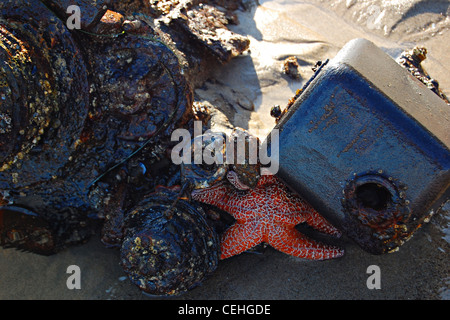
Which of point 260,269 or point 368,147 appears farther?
point 260,269

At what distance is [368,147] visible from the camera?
113 inches

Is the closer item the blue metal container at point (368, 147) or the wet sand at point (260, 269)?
the blue metal container at point (368, 147)

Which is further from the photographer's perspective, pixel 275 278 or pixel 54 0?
pixel 275 278

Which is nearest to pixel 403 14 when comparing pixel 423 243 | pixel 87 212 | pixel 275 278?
pixel 423 243

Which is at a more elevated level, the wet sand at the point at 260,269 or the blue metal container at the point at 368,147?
the blue metal container at the point at 368,147

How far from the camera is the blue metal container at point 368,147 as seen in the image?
2.78 metres

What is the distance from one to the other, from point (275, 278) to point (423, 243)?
4.83 ft

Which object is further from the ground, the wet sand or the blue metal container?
the blue metal container

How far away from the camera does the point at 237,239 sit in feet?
11.6

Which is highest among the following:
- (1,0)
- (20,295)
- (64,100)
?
(1,0)

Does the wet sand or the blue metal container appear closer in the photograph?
the blue metal container

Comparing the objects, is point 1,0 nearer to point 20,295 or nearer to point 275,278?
point 20,295

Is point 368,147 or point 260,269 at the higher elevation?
point 368,147

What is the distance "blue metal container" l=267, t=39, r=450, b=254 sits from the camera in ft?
9.11
